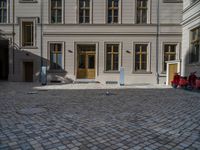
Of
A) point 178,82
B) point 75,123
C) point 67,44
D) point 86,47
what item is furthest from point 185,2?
point 75,123

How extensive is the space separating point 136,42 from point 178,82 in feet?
19.1

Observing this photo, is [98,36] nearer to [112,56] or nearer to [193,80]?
[112,56]

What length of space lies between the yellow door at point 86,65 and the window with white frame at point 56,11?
4061 mm

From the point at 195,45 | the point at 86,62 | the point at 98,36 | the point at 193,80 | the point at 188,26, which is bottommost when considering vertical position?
the point at 193,80

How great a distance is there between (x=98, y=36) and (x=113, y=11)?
282cm

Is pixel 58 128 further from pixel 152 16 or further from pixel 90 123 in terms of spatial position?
pixel 152 16

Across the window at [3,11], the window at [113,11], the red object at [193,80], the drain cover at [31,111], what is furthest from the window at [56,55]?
the drain cover at [31,111]

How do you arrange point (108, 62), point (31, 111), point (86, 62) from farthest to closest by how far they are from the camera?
point (86, 62) → point (108, 62) → point (31, 111)

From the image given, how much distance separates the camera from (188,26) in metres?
15.5

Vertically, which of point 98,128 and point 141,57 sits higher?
point 141,57

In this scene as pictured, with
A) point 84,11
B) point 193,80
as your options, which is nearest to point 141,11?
point 84,11

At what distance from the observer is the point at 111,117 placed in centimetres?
603

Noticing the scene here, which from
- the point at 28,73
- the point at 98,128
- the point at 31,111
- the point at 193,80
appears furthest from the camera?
the point at 28,73

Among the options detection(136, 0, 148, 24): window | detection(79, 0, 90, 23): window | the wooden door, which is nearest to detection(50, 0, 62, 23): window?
detection(79, 0, 90, 23): window
